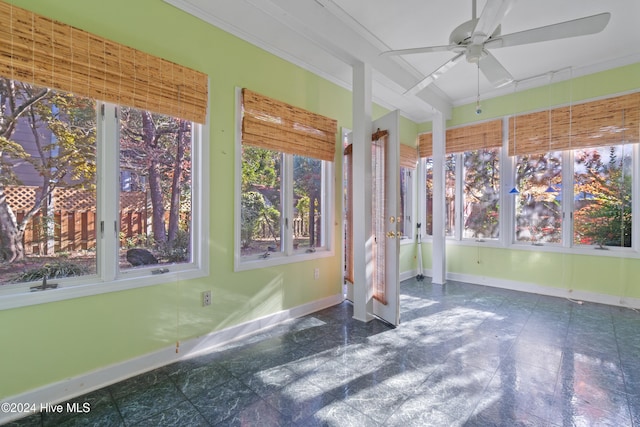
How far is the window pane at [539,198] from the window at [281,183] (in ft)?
9.61

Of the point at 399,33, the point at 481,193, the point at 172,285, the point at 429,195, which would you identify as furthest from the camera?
the point at 429,195

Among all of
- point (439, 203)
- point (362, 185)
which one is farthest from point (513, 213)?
point (362, 185)

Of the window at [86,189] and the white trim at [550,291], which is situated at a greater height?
the window at [86,189]

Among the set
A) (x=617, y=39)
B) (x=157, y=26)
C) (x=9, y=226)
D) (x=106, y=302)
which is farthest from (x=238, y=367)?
(x=617, y=39)

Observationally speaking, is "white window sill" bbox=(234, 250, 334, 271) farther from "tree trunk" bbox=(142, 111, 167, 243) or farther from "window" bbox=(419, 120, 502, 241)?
"window" bbox=(419, 120, 502, 241)

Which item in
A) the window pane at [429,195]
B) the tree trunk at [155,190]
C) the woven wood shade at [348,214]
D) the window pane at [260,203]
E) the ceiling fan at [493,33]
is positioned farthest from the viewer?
the window pane at [429,195]

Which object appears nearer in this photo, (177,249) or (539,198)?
(177,249)

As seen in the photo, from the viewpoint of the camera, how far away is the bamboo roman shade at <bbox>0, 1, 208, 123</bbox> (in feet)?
5.55

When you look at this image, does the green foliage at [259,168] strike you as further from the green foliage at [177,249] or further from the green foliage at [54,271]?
the green foliage at [54,271]

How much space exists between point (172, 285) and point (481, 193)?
14.9 feet

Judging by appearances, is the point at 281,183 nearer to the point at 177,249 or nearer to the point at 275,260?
the point at 275,260

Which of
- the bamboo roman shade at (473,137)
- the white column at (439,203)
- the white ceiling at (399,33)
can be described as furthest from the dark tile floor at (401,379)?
the white ceiling at (399,33)

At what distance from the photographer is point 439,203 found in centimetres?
489

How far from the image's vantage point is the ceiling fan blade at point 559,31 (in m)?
1.80
